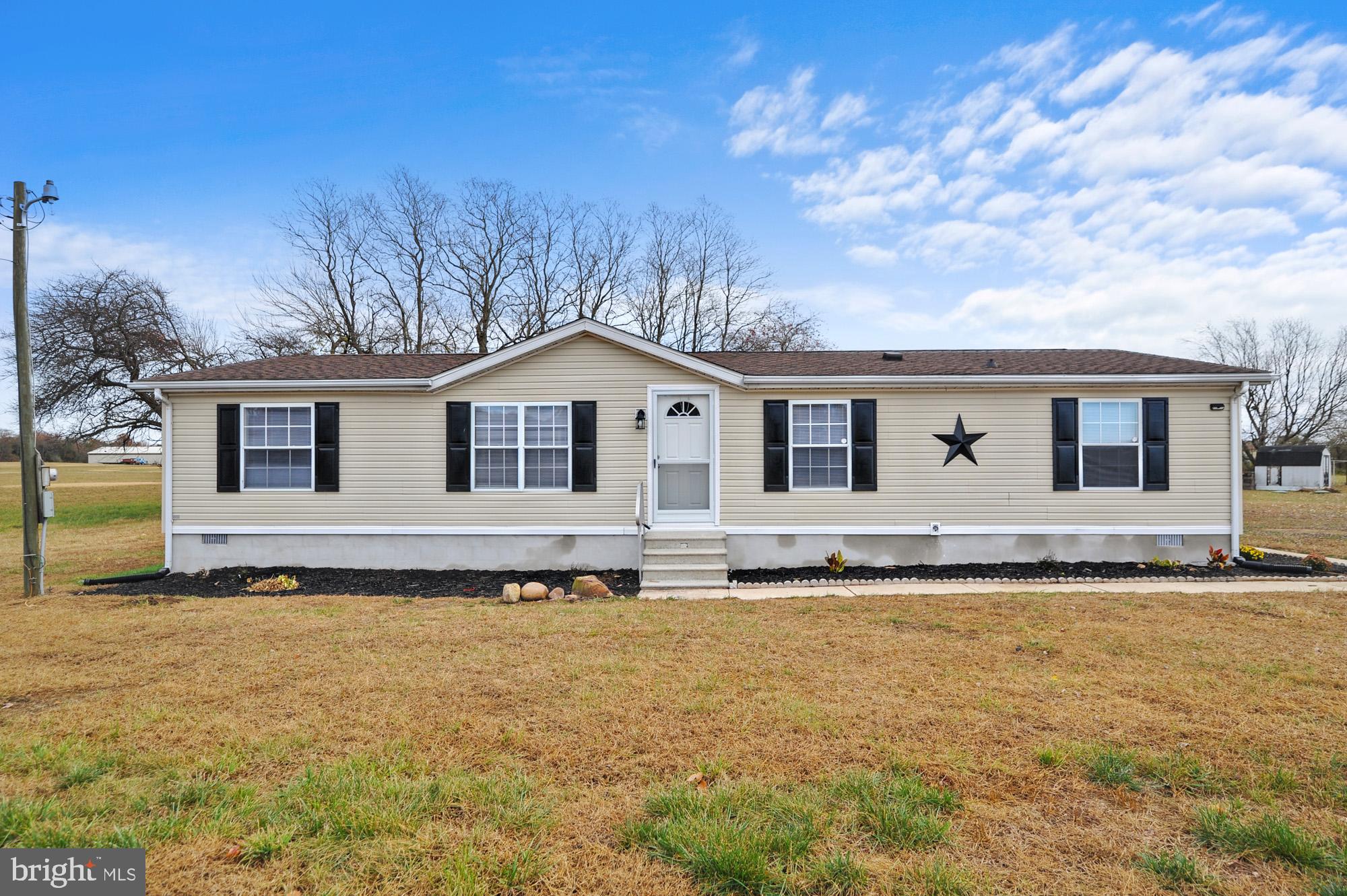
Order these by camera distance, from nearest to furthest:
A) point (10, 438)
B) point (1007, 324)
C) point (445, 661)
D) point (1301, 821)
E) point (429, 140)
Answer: point (1301, 821) → point (445, 661) → point (429, 140) → point (1007, 324) → point (10, 438)

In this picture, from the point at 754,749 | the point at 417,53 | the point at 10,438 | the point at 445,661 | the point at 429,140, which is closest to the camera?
the point at 754,749

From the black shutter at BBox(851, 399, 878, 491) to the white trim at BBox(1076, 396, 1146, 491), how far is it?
3.28 m

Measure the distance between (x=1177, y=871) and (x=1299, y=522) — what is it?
21122mm

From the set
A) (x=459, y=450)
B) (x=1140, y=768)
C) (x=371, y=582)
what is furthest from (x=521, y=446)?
(x=1140, y=768)

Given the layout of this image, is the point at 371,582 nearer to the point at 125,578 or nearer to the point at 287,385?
the point at 287,385

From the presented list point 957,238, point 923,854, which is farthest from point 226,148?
point 923,854

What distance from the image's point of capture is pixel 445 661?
5227 millimetres

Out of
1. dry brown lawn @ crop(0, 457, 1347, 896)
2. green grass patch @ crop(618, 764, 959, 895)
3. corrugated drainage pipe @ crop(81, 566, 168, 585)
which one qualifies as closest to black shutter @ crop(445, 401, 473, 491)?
dry brown lawn @ crop(0, 457, 1347, 896)

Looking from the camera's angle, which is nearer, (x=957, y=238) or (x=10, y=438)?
(x=957, y=238)

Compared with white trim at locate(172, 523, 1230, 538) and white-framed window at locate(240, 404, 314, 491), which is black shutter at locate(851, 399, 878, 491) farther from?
white-framed window at locate(240, 404, 314, 491)

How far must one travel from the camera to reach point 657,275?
2672cm

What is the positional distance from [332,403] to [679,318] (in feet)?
60.2

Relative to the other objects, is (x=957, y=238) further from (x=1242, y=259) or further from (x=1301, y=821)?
(x=1301, y=821)

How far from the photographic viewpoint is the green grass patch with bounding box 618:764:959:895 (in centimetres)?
238
